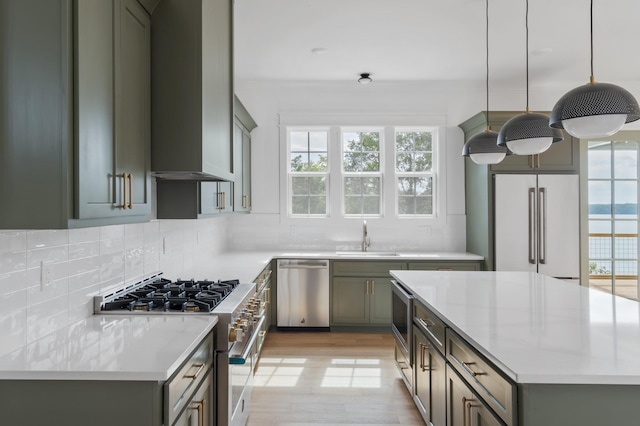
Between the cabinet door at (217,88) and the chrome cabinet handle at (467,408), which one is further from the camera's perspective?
the cabinet door at (217,88)

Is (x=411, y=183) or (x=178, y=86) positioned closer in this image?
(x=178, y=86)

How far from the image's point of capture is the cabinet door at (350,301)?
4.46 meters

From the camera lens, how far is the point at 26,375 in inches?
51.1

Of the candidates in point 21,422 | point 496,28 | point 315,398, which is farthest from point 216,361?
point 496,28

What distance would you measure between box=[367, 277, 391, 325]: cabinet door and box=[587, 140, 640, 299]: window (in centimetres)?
240

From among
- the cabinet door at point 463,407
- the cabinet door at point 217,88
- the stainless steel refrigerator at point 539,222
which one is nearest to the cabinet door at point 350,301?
the stainless steel refrigerator at point 539,222

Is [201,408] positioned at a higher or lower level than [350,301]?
higher

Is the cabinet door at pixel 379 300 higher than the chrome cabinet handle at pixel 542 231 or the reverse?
the reverse

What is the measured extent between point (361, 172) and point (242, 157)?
1601 mm

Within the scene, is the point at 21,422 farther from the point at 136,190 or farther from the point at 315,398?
the point at 315,398

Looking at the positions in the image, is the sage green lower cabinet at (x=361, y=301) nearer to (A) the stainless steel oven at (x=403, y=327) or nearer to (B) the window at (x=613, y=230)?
(A) the stainless steel oven at (x=403, y=327)

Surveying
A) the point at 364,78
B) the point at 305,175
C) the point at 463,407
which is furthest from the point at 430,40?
the point at 463,407

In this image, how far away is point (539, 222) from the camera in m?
4.24

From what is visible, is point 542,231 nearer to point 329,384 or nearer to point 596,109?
point 329,384
